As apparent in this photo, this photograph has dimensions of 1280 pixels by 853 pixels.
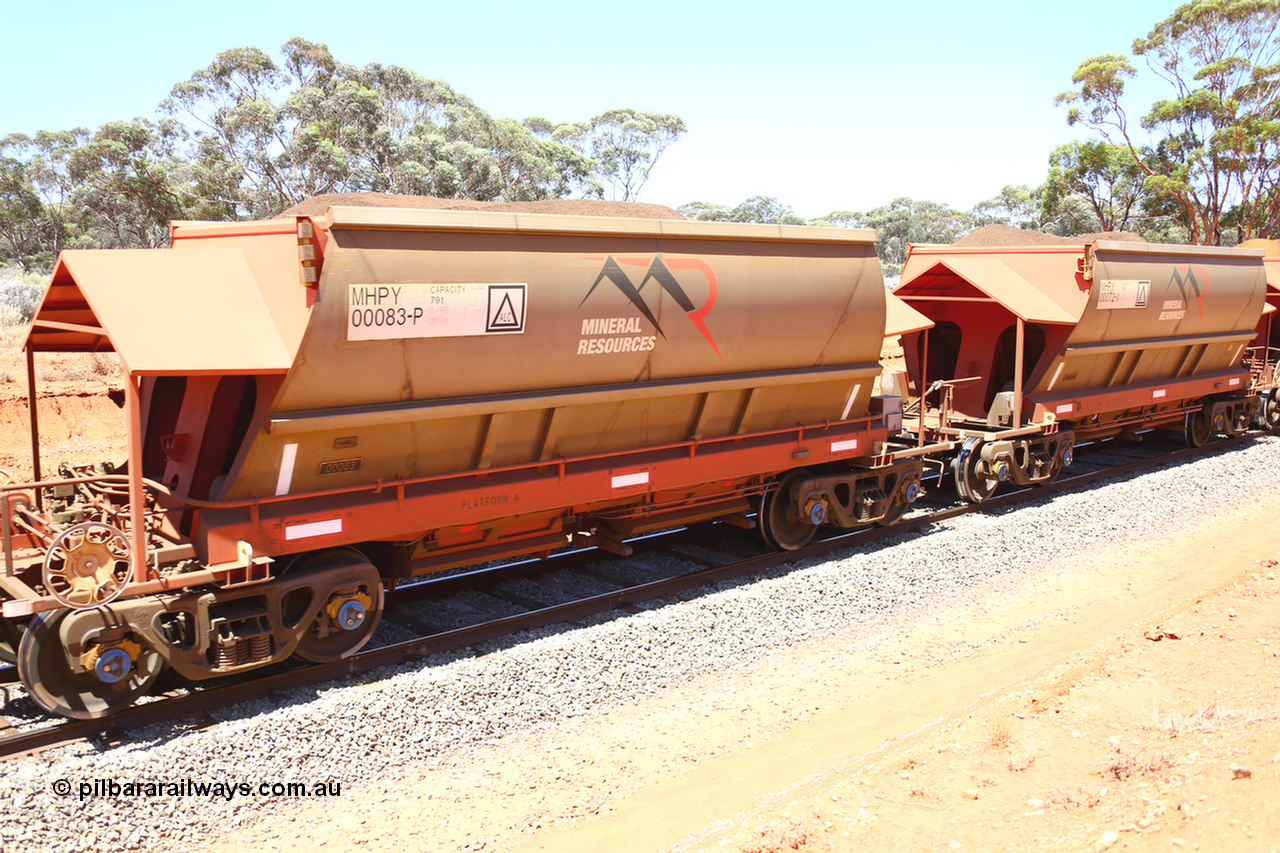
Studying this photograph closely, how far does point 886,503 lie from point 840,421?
142cm

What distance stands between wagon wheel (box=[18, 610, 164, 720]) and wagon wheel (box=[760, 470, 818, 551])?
257 inches

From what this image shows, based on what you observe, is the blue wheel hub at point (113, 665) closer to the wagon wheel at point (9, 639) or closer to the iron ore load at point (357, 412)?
the iron ore load at point (357, 412)

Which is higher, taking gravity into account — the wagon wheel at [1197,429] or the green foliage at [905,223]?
the green foliage at [905,223]

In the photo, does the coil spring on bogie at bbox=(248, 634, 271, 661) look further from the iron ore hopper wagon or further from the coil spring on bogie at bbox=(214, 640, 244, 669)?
the iron ore hopper wagon

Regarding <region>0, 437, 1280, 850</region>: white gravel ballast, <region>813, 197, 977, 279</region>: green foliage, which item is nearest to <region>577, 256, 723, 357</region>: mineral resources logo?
<region>0, 437, 1280, 850</region>: white gravel ballast

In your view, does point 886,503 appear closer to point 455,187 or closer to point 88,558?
point 88,558

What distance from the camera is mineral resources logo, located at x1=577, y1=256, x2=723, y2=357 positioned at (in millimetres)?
8258

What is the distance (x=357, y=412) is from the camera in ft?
23.3

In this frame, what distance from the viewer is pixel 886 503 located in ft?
38.5

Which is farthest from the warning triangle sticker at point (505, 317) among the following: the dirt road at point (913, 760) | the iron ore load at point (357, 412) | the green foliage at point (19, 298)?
the green foliage at point (19, 298)

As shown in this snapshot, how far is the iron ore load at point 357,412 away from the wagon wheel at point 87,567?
0.02 metres

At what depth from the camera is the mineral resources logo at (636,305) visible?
826 cm

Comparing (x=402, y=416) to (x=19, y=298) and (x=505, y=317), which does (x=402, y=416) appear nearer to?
(x=505, y=317)

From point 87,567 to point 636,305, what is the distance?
4.80m
